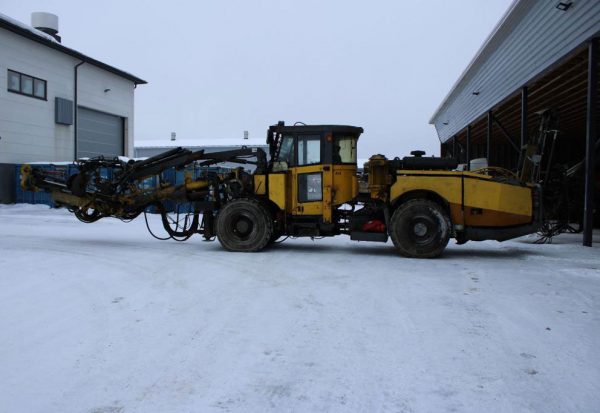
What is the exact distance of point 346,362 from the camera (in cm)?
386

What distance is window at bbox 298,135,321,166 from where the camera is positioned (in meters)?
9.91

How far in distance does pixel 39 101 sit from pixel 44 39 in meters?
3.03

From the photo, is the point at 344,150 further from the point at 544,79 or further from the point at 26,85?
the point at 26,85

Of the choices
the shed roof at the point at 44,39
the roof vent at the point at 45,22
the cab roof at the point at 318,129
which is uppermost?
the roof vent at the point at 45,22

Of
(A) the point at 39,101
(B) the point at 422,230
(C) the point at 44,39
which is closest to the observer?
(B) the point at 422,230

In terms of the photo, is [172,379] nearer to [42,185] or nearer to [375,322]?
[375,322]

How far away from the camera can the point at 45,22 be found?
29078 mm

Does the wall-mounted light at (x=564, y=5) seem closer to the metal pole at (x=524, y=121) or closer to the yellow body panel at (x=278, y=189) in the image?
the metal pole at (x=524, y=121)

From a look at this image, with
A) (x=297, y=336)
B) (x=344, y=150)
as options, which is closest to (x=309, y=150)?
(x=344, y=150)

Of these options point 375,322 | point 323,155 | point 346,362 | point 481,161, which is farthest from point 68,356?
point 481,161

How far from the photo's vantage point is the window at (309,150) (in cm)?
991

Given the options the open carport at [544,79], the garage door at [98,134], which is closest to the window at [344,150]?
the open carport at [544,79]

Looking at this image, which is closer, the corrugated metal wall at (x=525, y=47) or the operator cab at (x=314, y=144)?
the operator cab at (x=314, y=144)

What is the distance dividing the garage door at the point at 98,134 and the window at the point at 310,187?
21.1 m
